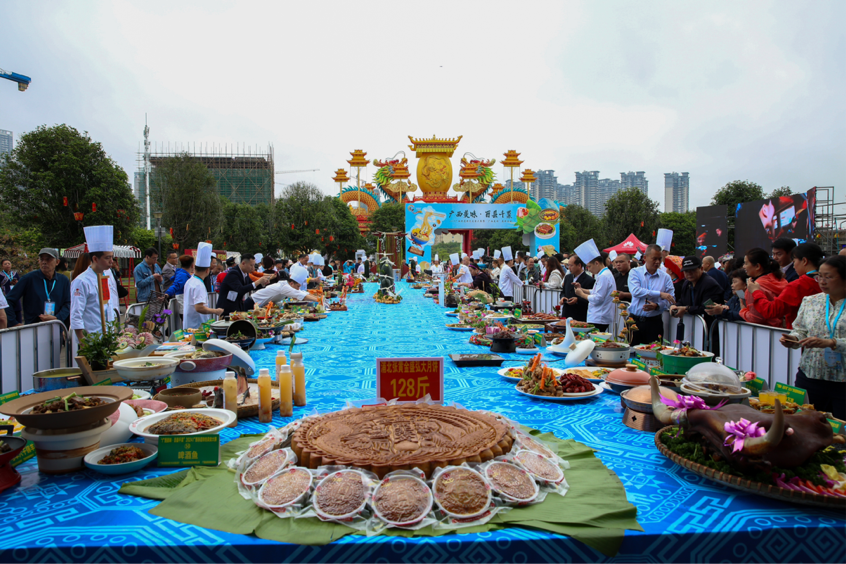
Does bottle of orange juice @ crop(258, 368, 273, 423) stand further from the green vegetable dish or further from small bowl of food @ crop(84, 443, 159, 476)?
the green vegetable dish

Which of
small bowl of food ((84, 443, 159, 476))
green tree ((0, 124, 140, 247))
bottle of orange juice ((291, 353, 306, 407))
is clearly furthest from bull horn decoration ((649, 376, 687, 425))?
green tree ((0, 124, 140, 247))

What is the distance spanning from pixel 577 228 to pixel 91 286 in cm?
4187

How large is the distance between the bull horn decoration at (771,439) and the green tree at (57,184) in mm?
19112

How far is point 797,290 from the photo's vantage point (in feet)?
12.7

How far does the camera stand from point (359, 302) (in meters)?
10.8

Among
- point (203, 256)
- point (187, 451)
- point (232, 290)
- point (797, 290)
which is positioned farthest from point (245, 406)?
point (797, 290)

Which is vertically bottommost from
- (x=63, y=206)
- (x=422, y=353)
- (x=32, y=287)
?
(x=422, y=353)

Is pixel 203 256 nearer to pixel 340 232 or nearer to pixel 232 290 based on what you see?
pixel 232 290

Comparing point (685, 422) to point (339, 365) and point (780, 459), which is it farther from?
point (339, 365)

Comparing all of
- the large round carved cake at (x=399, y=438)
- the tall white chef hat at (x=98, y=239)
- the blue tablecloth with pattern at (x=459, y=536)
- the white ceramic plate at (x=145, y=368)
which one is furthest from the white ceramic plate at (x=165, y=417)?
the tall white chef hat at (x=98, y=239)

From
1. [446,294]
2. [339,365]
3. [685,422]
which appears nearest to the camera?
[685,422]

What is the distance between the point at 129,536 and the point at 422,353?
3354 mm

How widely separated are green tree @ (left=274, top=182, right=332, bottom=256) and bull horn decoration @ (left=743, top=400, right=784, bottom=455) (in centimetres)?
2909

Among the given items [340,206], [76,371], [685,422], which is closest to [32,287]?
[76,371]
